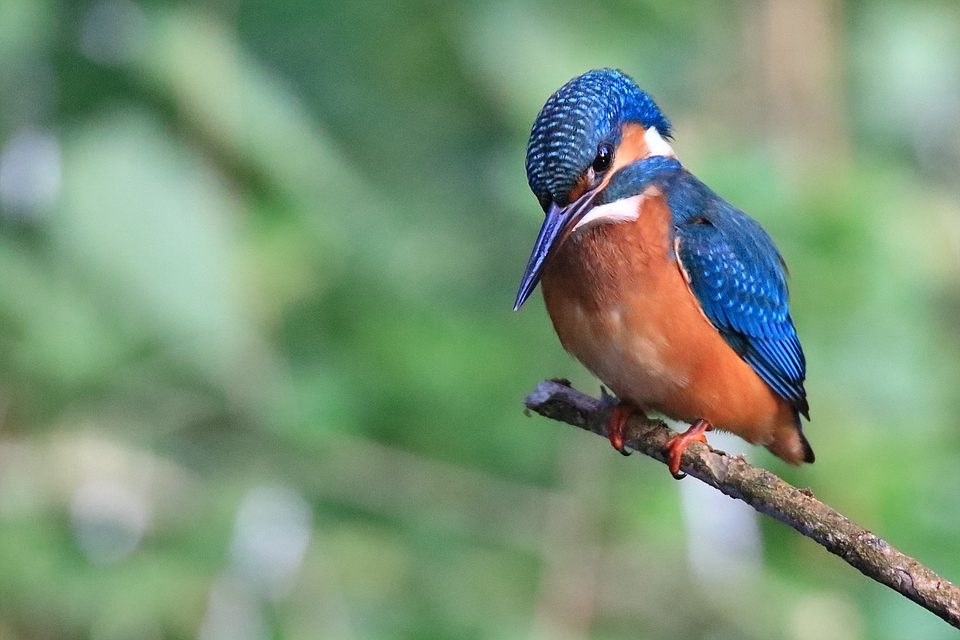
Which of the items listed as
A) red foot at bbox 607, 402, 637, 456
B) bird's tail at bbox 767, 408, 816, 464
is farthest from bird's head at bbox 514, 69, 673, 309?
bird's tail at bbox 767, 408, 816, 464

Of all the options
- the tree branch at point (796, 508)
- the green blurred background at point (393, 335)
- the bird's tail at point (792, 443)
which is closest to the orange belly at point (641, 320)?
the tree branch at point (796, 508)

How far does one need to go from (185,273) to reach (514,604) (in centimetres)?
181

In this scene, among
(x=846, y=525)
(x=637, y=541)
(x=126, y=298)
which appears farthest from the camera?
(x=637, y=541)

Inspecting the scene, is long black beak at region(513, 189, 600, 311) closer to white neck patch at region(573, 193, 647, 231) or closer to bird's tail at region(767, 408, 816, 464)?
white neck patch at region(573, 193, 647, 231)

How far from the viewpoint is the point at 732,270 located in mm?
2316

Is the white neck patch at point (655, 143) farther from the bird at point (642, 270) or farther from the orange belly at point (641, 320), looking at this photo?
the orange belly at point (641, 320)

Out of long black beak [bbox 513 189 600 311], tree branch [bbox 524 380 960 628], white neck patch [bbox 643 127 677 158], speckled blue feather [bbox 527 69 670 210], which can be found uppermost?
white neck patch [bbox 643 127 677 158]

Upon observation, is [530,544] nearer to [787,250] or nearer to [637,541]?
[637,541]

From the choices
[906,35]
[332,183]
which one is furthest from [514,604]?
[906,35]

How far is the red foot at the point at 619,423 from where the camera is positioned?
218 cm

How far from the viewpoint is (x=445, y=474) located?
3.45 meters

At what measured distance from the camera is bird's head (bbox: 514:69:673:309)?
6.51 ft

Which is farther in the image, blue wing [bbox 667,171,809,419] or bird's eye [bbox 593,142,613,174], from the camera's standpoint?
blue wing [bbox 667,171,809,419]

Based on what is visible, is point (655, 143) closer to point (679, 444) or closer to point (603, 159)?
point (603, 159)
